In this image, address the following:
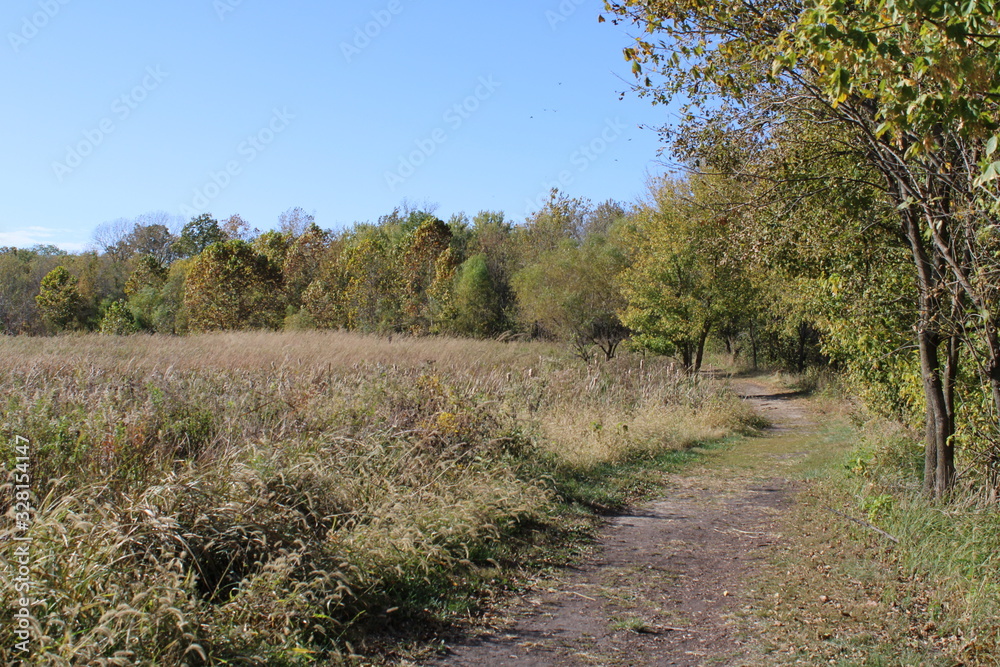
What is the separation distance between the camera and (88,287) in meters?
48.8

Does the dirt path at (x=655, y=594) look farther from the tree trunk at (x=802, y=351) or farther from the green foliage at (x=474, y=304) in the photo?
the green foliage at (x=474, y=304)

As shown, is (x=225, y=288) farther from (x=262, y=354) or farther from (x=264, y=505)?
(x=264, y=505)

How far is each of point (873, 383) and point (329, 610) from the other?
8026 mm

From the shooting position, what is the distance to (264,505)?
5375 millimetres

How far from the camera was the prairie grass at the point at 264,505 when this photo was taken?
387cm

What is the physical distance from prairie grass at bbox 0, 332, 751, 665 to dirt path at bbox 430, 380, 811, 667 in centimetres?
55

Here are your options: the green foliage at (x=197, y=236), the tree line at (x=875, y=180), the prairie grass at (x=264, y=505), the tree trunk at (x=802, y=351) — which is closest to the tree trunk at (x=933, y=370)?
the tree line at (x=875, y=180)

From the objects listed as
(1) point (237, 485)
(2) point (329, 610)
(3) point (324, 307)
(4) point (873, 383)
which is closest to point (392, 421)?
(1) point (237, 485)

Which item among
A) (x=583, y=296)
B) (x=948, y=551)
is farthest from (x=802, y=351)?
(x=948, y=551)

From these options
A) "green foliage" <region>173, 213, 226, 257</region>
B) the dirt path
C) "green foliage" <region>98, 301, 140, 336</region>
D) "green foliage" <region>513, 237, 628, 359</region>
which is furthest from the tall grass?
"green foliage" <region>173, 213, 226, 257</region>

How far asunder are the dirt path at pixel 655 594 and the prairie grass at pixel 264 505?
0.55m

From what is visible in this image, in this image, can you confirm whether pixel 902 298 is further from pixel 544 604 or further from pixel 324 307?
pixel 324 307

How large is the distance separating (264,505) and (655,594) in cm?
298

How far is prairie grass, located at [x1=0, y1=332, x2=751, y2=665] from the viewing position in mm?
3873
